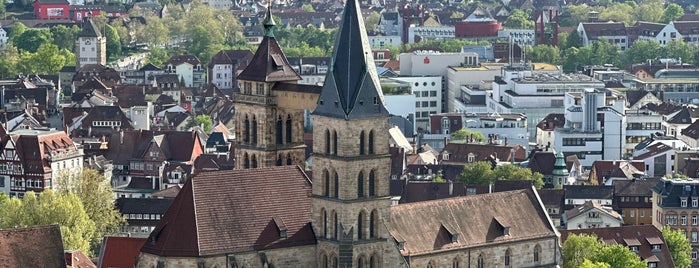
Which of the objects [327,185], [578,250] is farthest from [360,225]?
[578,250]

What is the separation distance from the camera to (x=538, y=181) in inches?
7180

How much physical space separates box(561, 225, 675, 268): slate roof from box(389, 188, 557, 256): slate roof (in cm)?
2267

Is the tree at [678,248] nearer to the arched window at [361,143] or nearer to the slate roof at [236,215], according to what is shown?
the slate roof at [236,215]

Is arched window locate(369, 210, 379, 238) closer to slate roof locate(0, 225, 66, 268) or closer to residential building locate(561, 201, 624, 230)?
slate roof locate(0, 225, 66, 268)

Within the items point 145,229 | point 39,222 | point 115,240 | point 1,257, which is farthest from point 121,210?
point 1,257

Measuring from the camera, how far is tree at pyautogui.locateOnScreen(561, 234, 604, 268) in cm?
14075

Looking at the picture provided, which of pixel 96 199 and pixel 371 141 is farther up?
pixel 371 141

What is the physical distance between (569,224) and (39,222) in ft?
119

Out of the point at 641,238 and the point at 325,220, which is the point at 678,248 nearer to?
the point at 641,238

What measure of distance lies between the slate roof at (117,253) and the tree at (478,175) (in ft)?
172

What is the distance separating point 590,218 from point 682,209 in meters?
6.29

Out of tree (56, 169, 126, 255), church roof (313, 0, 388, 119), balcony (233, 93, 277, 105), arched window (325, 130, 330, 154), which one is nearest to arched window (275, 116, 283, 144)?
balcony (233, 93, 277, 105)

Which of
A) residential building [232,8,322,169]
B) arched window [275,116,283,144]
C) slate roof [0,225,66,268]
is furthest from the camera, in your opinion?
arched window [275,116,283,144]

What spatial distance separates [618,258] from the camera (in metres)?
142
